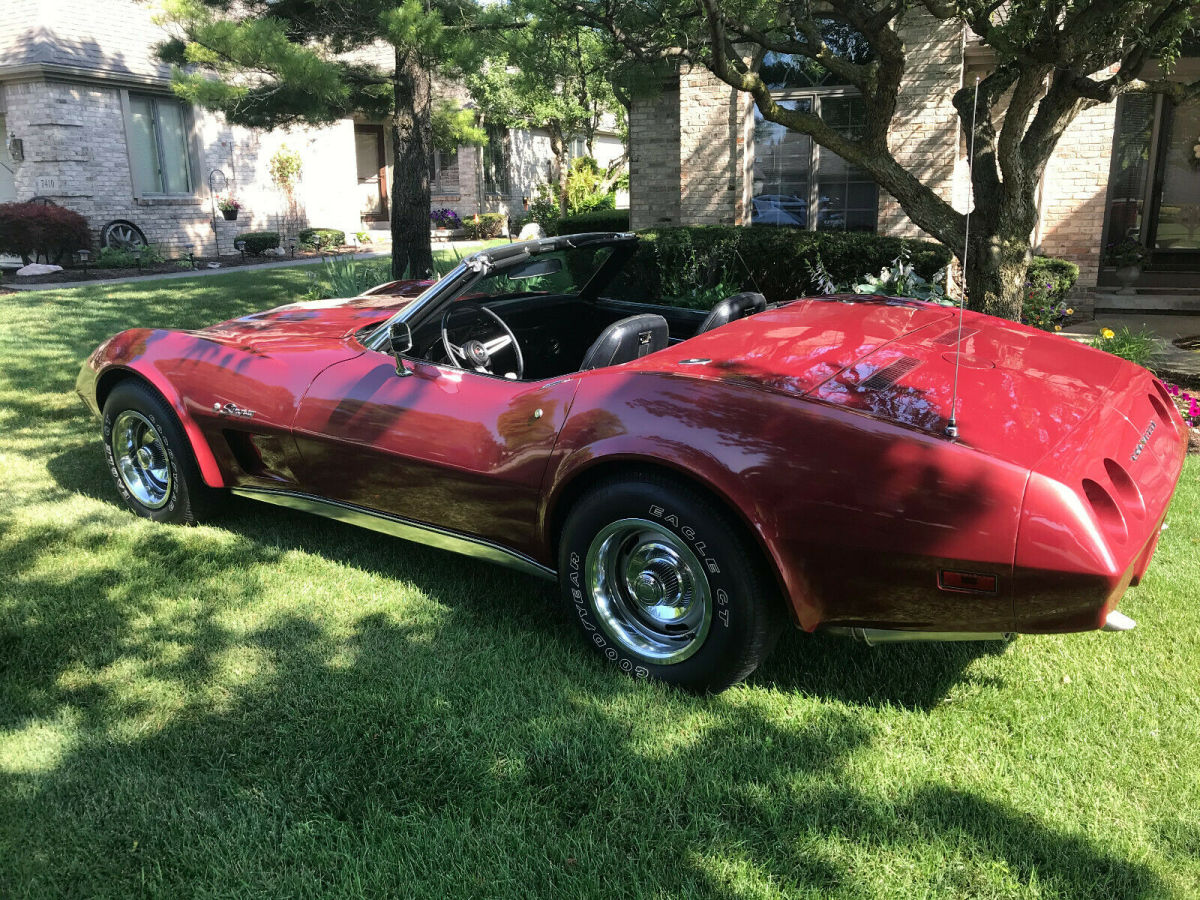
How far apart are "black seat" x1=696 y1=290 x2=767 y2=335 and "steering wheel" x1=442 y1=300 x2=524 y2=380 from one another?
0.79 m

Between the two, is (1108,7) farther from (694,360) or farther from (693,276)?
(693,276)

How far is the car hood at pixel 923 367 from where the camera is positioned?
2.61m

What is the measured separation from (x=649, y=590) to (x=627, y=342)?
0.95m

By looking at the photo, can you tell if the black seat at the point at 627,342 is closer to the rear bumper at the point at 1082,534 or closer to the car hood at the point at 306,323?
the car hood at the point at 306,323

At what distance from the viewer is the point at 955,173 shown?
11.0 meters

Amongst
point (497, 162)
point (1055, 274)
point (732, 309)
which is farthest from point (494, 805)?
point (497, 162)

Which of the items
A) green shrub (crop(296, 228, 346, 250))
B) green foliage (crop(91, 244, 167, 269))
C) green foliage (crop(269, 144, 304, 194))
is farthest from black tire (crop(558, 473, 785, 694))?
green foliage (crop(269, 144, 304, 194))

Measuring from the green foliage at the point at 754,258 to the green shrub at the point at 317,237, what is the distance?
536 inches

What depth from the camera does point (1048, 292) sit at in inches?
Result: 363

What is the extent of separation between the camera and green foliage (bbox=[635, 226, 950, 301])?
8.78 metres

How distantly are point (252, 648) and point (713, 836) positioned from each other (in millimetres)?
1870

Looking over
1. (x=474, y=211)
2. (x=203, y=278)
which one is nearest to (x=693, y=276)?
(x=203, y=278)

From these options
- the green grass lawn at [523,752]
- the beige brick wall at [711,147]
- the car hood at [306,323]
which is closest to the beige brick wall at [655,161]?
the beige brick wall at [711,147]

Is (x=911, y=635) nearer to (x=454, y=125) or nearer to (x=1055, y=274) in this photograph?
(x=1055, y=274)
